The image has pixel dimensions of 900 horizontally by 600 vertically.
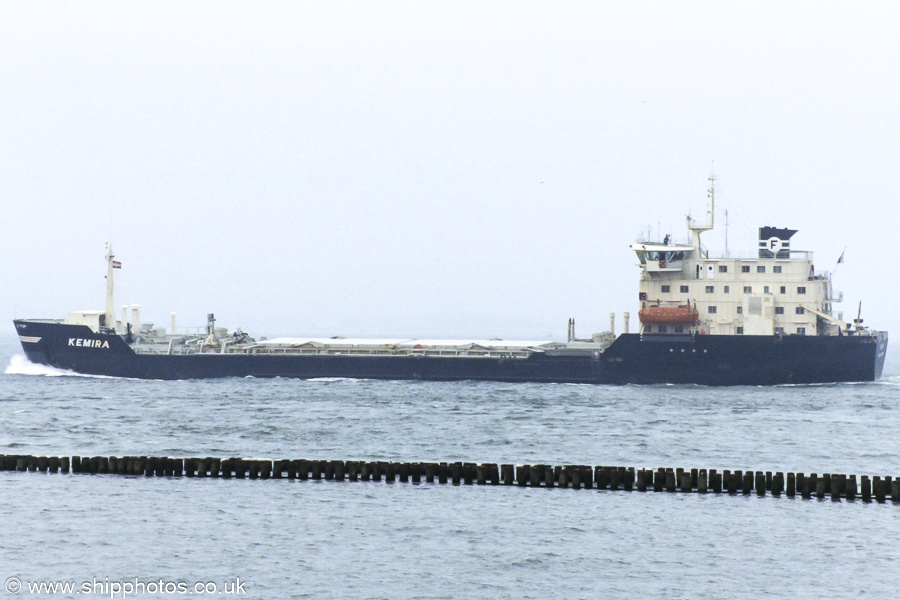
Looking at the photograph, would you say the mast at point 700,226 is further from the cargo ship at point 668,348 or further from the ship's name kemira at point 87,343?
the ship's name kemira at point 87,343

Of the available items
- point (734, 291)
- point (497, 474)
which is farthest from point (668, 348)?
point (497, 474)

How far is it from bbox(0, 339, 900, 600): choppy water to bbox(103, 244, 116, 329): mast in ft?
49.8

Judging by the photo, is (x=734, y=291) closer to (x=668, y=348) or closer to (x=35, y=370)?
(x=668, y=348)

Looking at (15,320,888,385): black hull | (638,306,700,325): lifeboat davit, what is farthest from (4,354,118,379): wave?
(638,306,700,325): lifeboat davit

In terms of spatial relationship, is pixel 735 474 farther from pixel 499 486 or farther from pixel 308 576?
pixel 308 576

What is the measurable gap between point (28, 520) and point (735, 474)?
19409 mm

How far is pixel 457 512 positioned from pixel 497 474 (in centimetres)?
378

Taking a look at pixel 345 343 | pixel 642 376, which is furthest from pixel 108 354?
pixel 642 376

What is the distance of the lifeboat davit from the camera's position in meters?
53.0

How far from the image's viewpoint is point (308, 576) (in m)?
21.7

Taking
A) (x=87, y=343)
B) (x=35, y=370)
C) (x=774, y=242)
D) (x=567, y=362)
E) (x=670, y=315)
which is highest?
(x=774, y=242)

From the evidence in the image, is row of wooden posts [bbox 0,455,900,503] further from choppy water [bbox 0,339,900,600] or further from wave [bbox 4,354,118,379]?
wave [bbox 4,354,118,379]

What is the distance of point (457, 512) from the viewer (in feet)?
88.6

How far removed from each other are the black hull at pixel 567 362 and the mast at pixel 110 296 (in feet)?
6.04
